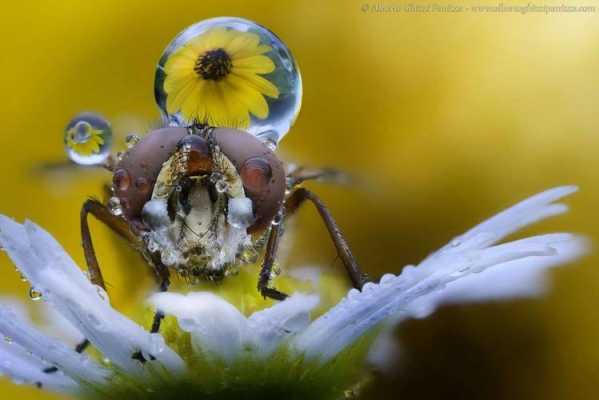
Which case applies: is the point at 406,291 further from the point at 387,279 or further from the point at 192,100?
the point at 192,100

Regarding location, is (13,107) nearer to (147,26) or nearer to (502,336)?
(147,26)

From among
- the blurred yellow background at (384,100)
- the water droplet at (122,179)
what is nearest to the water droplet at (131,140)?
the water droplet at (122,179)

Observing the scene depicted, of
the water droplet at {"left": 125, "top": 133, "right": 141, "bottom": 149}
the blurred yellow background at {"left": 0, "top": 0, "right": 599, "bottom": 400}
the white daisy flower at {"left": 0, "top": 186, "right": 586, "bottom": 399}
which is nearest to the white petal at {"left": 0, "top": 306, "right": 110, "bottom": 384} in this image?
the white daisy flower at {"left": 0, "top": 186, "right": 586, "bottom": 399}

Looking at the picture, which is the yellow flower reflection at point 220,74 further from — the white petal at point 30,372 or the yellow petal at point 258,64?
the white petal at point 30,372

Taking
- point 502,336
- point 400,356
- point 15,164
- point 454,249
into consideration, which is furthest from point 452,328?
point 15,164

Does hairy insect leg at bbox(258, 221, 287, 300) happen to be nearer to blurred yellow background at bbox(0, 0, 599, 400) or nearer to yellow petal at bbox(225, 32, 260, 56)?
yellow petal at bbox(225, 32, 260, 56)

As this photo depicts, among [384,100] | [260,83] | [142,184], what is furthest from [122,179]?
[384,100]
